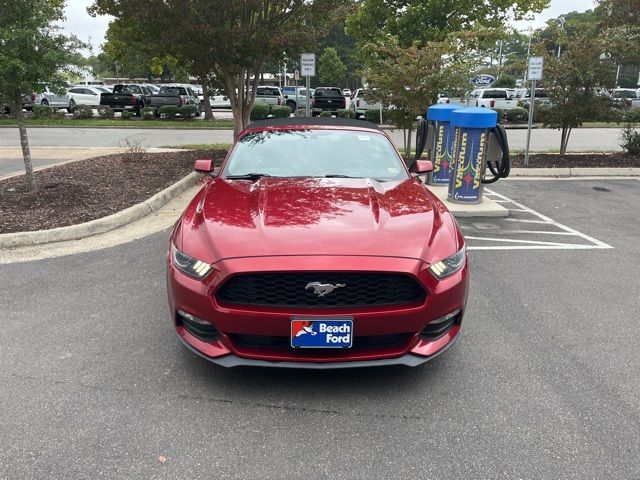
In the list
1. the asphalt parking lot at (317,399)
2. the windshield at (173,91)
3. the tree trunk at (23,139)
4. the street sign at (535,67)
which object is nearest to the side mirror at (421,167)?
the asphalt parking lot at (317,399)

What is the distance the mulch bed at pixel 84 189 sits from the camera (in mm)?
6771

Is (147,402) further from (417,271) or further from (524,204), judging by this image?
(524,204)

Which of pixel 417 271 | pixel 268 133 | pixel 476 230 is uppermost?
pixel 268 133

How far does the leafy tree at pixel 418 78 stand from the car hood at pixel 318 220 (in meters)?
7.68

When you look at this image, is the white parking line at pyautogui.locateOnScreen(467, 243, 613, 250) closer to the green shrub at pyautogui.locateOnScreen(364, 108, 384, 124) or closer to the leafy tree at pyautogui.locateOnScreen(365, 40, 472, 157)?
the leafy tree at pyautogui.locateOnScreen(365, 40, 472, 157)

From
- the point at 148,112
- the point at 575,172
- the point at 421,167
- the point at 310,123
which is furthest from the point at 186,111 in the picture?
the point at 421,167

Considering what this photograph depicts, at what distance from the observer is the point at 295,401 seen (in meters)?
3.07

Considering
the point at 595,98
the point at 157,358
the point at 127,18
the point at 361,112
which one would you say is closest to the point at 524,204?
the point at 595,98

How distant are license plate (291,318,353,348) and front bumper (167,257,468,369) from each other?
4 cm

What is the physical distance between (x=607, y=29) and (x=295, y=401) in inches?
495

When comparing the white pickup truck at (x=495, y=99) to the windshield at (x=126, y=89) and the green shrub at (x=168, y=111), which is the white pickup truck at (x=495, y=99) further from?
the windshield at (x=126, y=89)

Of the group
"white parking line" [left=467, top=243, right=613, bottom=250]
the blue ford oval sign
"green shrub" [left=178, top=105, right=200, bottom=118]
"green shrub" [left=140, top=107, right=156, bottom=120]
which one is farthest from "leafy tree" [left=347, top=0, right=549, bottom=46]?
"white parking line" [left=467, top=243, right=613, bottom=250]

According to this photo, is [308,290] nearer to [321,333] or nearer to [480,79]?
[321,333]

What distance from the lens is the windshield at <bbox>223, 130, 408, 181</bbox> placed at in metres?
4.43
